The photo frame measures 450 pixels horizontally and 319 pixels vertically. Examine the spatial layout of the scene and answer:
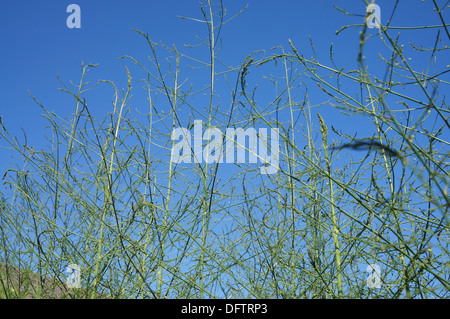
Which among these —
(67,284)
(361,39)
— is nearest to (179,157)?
(67,284)

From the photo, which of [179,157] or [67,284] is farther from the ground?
[179,157]

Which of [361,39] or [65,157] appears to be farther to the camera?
[65,157]

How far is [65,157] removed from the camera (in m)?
2.74

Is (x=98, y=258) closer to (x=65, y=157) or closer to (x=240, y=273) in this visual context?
(x=65, y=157)

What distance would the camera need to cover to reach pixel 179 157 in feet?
8.25

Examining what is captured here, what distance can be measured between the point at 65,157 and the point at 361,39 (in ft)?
7.31

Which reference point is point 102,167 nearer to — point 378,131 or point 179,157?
point 179,157
